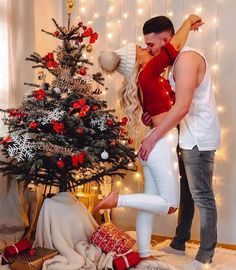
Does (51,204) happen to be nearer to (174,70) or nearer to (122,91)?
(122,91)

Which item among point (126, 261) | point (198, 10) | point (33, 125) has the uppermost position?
point (198, 10)

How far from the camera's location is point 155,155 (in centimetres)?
203

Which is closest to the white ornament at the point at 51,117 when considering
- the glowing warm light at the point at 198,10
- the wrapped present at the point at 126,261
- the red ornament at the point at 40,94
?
the red ornament at the point at 40,94

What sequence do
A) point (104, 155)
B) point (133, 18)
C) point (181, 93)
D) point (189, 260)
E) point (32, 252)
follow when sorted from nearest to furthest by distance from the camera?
point (181, 93)
point (32, 252)
point (104, 155)
point (189, 260)
point (133, 18)

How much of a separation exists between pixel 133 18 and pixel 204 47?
2.07 ft

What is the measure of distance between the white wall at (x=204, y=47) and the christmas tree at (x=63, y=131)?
0.67 metres

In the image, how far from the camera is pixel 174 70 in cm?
206

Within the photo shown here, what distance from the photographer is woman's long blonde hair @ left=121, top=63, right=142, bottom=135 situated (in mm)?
2128

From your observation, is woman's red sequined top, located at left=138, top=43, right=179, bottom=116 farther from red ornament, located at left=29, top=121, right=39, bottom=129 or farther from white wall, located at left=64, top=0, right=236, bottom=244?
white wall, located at left=64, top=0, right=236, bottom=244

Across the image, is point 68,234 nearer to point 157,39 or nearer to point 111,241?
point 111,241

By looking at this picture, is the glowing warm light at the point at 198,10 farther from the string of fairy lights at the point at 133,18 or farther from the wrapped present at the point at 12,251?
the wrapped present at the point at 12,251

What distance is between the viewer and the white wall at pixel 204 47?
2693 millimetres

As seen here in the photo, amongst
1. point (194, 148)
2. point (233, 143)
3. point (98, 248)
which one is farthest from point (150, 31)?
point (98, 248)

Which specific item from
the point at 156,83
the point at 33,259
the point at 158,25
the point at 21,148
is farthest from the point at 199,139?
the point at 33,259
